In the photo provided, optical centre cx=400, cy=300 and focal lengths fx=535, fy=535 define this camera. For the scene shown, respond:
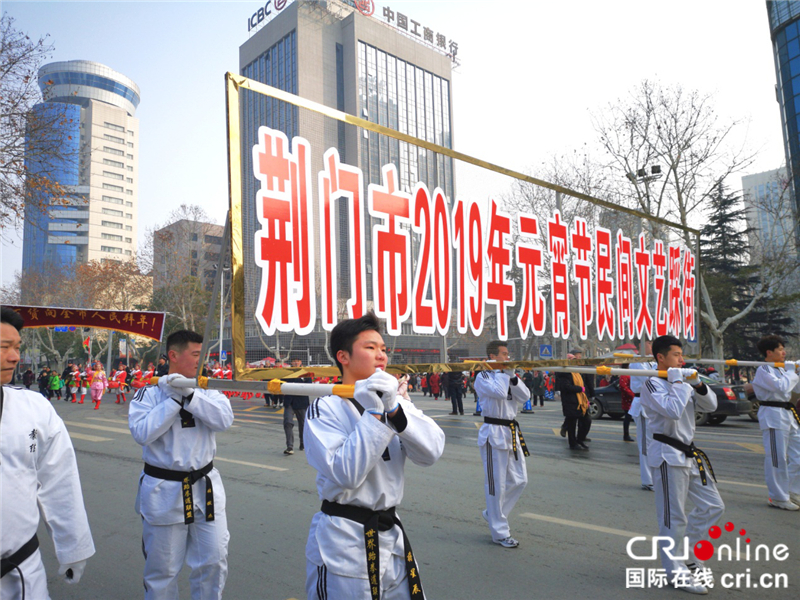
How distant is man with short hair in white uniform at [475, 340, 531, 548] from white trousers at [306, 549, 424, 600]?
107 inches

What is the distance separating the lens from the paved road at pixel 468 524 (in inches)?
162

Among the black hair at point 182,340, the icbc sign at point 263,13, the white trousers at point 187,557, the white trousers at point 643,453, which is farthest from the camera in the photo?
the icbc sign at point 263,13

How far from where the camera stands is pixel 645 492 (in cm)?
709

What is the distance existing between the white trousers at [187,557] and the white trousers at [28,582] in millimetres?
968

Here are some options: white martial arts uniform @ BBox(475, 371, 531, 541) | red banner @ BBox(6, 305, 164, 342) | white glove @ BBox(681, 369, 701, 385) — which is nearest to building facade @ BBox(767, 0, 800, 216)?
white martial arts uniform @ BBox(475, 371, 531, 541)

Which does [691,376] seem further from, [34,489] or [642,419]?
[34,489]

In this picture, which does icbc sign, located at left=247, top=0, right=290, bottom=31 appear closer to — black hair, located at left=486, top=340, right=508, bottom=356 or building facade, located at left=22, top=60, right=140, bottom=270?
building facade, located at left=22, top=60, right=140, bottom=270

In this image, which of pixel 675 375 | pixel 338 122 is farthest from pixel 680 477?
pixel 338 122

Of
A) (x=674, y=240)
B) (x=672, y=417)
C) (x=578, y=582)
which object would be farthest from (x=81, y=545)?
(x=674, y=240)

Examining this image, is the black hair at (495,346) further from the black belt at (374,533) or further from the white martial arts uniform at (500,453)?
the black belt at (374,533)

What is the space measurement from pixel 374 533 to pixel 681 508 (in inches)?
119

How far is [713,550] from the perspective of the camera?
449 cm

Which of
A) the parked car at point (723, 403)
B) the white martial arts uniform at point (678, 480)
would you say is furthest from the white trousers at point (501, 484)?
the parked car at point (723, 403)

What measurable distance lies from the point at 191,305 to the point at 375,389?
32.0 m
